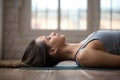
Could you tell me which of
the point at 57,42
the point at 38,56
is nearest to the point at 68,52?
the point at 57,42

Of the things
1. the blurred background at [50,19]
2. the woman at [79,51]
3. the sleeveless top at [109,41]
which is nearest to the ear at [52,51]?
the woman at [79,51]

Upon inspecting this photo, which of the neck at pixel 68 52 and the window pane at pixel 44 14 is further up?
the window pane at pixel 44 14

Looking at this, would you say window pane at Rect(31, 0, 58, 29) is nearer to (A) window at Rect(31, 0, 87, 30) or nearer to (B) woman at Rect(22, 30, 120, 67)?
(A) window at Rect(31, 0, 87, 30)

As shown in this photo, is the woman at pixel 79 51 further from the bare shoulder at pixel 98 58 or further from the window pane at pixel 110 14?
the window pane at pixel 110 14

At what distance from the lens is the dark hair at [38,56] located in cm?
188

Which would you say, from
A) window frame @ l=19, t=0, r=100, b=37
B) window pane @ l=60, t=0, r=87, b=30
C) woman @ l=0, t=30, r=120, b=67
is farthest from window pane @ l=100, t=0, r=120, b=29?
woman @ l=0, t=30, r=120, b=67

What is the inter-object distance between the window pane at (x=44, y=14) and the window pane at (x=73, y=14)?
14cm

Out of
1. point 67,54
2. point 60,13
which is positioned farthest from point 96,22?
point 67,54

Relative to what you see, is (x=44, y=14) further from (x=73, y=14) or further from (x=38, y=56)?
(x=38, y=56)

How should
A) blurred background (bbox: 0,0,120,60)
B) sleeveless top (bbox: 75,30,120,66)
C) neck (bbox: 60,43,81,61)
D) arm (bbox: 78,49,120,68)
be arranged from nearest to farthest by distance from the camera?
arm (bbox: 78,49,120,68)
sleeveless top (bbox: 75,30,120,66)
neck (bbox: 60,43,81,61)
blurred background (bbox: 0,0,120,60)

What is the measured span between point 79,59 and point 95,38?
19 cm

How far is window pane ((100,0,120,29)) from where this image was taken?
4.48m

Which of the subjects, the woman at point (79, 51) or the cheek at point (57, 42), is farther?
the cheek at point (57, 42)

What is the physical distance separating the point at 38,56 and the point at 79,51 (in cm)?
31
